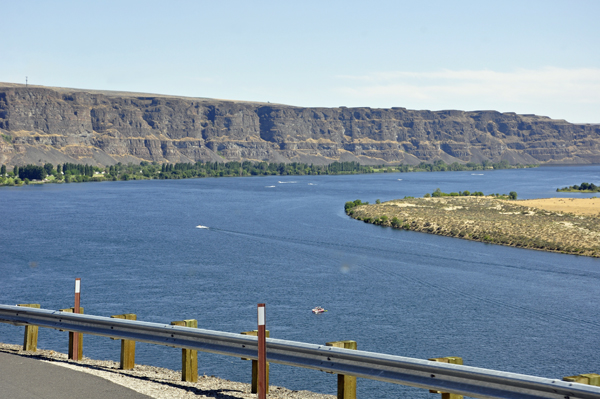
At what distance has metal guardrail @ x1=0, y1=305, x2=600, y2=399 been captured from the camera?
9094mm

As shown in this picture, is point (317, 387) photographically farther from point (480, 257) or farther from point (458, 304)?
point (480, 257)

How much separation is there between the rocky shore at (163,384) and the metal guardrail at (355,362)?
2.72 ft

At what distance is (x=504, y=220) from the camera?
91.3 m

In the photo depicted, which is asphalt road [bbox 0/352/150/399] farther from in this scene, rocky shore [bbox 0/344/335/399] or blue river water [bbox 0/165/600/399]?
blue river water [bbox 0/165/600/399]

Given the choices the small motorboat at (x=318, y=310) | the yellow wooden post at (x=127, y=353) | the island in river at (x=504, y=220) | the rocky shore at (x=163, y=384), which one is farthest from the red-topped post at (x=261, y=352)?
the island in river at (x=504, y=220)

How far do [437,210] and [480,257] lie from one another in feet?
142

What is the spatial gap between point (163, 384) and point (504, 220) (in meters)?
85.6

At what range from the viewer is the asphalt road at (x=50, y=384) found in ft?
37.2

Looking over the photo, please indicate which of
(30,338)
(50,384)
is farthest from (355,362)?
(30,338)

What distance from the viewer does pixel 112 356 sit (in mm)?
30531

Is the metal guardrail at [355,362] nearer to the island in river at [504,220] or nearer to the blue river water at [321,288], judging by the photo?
the blue river water at [321,288]

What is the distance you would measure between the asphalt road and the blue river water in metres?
14.7

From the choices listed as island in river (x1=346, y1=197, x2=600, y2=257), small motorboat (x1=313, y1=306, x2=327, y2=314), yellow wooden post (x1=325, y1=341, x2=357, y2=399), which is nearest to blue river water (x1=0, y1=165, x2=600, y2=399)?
small motorboat (x1=313, y1=306, x2=327, y2=314)

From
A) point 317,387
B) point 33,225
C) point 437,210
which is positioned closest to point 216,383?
point 317,387
